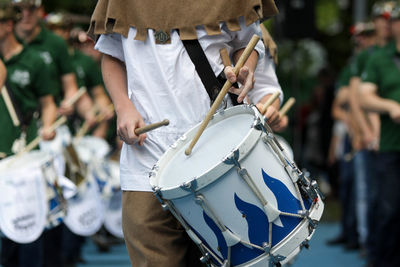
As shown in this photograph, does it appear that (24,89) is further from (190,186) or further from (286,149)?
(190,186)

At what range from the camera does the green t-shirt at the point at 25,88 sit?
6570mm

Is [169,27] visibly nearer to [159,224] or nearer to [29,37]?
[159,224]

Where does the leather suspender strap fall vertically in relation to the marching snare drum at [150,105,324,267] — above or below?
above

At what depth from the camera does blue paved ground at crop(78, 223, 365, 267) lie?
1030 cm

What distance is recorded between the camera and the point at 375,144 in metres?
8.41

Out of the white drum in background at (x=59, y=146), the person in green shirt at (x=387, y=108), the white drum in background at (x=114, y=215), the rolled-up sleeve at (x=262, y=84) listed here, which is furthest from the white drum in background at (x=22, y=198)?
the white drum in background at (x=114, y=215)

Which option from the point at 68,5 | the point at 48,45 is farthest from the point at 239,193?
the point at 68,5

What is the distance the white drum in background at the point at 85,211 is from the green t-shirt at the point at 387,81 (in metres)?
2.40

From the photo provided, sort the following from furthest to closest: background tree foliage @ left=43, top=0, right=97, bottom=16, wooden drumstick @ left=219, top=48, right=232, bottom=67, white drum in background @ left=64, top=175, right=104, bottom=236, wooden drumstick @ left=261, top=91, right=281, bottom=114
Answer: background tree foliage @ left=43, top=0, right=97, bottom=16 → white drum in background @ left=64, top=175, right=104, bottom=236 → wooden drumstick @ left=261, top=91, right=281, bottom=114 → wooden drumstick @ left=219, top=48, right=232, bottom=67

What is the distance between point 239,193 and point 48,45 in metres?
5.08

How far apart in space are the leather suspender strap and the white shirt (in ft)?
0.08

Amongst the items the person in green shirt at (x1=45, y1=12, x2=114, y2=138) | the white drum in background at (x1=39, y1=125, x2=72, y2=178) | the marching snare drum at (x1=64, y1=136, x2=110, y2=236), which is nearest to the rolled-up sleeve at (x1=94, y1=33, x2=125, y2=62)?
the white drum in background at (x1=39, y1=125, x2=72, y2=178)

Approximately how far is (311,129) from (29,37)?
10365 mm

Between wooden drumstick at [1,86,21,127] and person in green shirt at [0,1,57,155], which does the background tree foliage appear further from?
wooden drumstick at [1,86,21,127]
